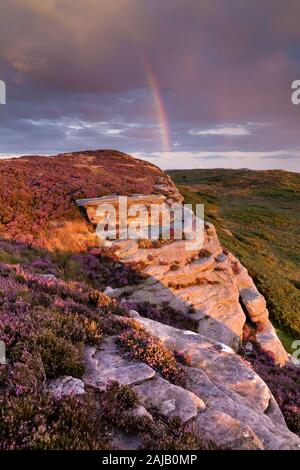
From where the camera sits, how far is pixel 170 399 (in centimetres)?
687

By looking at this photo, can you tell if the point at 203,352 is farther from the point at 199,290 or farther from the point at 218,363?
the point at 199,290

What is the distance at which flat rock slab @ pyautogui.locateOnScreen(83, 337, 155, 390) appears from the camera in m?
7.05

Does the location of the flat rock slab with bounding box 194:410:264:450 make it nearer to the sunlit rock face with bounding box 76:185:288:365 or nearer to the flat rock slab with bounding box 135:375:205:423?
the flat rock slab with bounding box 135:375:205:423

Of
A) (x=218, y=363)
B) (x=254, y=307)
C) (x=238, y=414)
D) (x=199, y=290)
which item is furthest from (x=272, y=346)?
(x=238, y=414)

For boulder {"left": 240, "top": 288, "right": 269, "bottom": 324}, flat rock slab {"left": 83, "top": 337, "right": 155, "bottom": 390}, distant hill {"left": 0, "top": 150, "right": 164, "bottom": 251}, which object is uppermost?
distant hill {"left": 0, "top": 150, "right": 164, "bottom": 251}

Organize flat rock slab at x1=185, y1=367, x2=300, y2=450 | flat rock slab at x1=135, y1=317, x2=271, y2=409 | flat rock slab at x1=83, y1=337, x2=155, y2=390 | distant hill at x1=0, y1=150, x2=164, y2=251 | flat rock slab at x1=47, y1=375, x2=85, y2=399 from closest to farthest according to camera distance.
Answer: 1. flat rock slab at x1=47, y1=375, x2=85, y2=399
2. flat rock slab at x1=185, y1=367, x2=300, y2=450
3. flat rock slab at x1=83, y1=337, x2=155, y2=390
4. flat rock slab at x1=135, y1=317, x2=271, y2=409
5. distant hill at x1=0, y1=150, x2=164, y2=251

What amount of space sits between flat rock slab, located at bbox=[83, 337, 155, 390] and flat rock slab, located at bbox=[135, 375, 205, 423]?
25 centimetres

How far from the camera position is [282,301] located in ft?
88.9

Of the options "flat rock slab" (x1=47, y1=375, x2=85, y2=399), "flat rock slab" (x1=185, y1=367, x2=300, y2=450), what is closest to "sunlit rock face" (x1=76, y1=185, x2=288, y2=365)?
"flat rock slab" (x1=185, y1=367, x2=300, y2=450)

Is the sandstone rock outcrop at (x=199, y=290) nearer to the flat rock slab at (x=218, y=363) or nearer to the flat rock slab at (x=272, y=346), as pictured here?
→ the flat rock slab at (x=272, y=346)

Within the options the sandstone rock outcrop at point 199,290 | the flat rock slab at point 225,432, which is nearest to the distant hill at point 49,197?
the sandstone rock outcrop at point 199,290

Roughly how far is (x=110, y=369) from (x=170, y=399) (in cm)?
143
